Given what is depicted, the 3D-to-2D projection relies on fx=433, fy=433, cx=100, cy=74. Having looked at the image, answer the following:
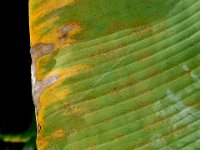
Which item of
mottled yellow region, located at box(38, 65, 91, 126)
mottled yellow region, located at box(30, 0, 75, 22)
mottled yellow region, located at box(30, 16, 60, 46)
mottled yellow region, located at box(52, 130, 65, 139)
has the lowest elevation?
mottled yellow region, located at box(52, 130, 65, 139)

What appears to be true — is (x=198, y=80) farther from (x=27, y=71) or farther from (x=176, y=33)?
(x=27, y=71)

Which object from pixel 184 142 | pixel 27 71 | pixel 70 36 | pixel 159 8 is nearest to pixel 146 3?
pixel 159 8

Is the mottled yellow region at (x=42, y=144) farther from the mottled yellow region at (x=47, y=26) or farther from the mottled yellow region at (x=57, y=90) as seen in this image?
the mottled yellow region at (x=47, y=26)

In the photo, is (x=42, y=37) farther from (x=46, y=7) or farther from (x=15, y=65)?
(x=15, y=65)

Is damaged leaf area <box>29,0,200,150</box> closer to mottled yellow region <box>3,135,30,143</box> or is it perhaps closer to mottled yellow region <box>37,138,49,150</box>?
mottled yellow region <box>37,138,49,150</box>

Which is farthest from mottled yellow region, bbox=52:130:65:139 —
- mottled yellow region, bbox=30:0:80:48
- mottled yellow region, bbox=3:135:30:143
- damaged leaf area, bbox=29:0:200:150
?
mottled yellow region, bbox=3:135:30:143

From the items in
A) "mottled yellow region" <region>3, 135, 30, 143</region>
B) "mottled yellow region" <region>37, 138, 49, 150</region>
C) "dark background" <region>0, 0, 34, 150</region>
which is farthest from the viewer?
"dark background" <region>0, 0, 34, 150</region>

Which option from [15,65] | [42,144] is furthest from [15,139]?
[42,144]
